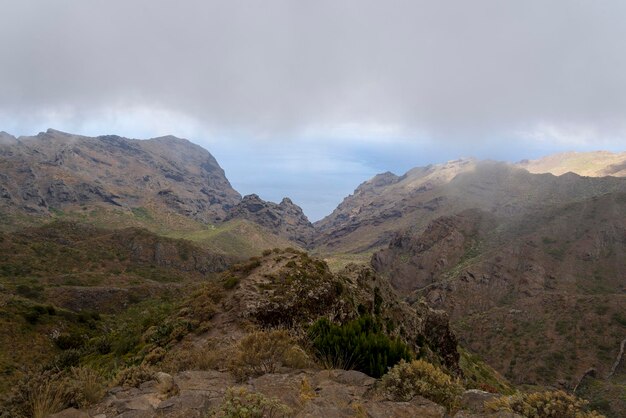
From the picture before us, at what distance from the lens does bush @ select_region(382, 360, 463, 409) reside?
8391 mm

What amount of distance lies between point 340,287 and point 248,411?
52.1 feet

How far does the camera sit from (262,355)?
10.5m

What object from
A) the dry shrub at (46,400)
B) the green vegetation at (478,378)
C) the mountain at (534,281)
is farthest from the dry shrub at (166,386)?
the mountain at (534,281)

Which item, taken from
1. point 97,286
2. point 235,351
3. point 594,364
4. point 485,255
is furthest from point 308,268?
point 485,255

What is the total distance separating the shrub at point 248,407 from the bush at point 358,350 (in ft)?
12.7

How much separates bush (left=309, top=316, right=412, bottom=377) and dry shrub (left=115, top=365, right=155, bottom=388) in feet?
14.9

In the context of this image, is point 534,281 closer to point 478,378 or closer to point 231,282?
point 478,378

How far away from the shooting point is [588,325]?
75.1 meters

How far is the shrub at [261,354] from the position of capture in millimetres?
10234

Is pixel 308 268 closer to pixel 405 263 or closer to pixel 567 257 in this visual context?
pixel 567 257

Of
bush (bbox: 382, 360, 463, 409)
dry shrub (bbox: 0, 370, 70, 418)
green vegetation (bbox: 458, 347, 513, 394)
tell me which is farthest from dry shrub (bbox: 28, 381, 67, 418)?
green vegetation (bbox: 458, 347, 513, 394)

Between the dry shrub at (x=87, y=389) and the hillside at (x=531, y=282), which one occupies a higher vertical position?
the dry shrub at (x=87, y=389)

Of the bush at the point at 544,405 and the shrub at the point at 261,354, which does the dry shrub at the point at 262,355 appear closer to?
the shrub at the point at 261,354

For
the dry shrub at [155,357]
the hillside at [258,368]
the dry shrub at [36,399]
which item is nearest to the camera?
the dry shrub at [36,399]
